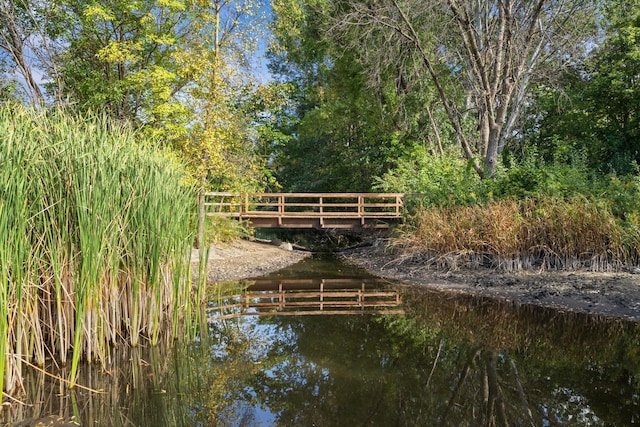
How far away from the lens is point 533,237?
8594mm

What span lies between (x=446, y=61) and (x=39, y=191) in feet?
51.0

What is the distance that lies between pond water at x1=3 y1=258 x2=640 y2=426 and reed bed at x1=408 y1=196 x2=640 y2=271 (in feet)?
7.18

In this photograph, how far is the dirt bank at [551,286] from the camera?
6656 mm

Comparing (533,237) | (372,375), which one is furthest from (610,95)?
(372,375)

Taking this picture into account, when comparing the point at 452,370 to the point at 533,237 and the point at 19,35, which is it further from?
the point at 19,35

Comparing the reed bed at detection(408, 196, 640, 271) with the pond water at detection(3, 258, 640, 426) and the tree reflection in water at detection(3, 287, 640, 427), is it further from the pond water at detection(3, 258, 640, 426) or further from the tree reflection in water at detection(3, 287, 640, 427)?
the tree reflection in water at detection(3, 287, 640, 427)

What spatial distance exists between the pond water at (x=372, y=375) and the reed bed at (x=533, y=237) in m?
2.19

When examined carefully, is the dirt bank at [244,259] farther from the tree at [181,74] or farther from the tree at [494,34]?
the tree at [494,34]

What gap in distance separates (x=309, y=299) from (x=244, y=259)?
5010 mm

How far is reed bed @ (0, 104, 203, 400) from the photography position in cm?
346

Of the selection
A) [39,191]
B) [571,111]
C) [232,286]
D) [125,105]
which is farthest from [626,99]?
[39,191]

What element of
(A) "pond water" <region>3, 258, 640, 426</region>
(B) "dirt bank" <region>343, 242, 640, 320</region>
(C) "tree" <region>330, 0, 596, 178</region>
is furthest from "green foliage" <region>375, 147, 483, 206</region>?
(A) "pond water" <region>3, 258, 640, 426</region>

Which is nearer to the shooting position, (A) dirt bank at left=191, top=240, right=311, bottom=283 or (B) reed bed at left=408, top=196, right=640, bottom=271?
(B) reed bed at left=408, top=196, right=640, bottom=271

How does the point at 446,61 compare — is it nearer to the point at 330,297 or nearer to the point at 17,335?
the point at 330,297
